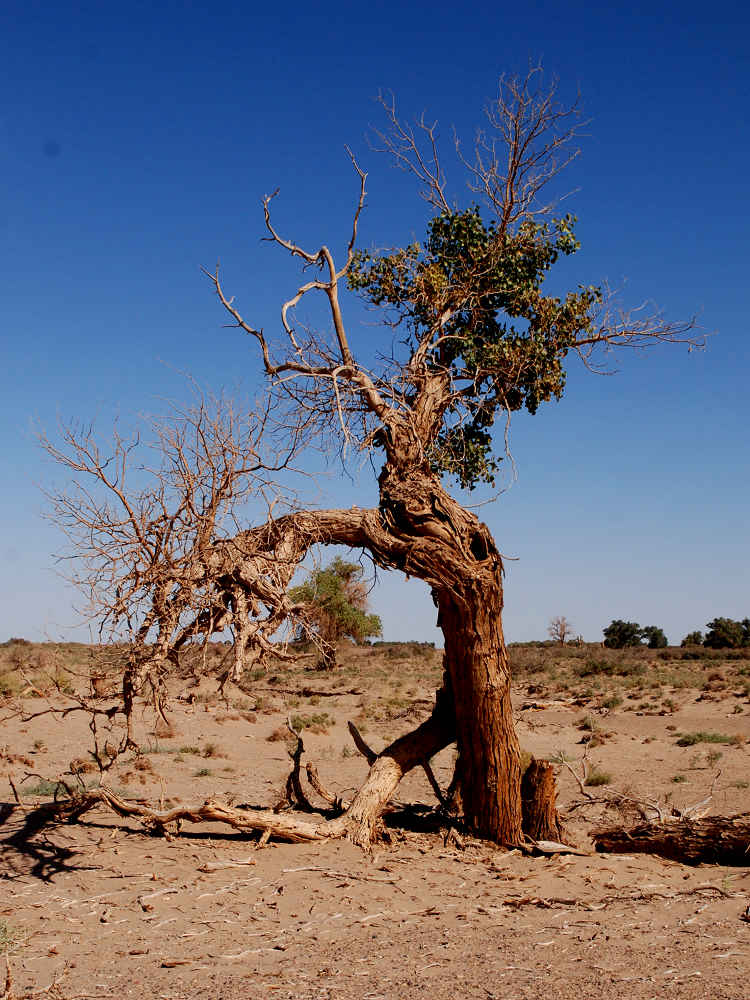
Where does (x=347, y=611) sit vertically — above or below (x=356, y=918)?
above

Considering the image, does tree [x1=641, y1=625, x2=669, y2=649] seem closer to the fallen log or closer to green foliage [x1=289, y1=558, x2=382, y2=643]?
green foliage [x1=289, y1=558, x2=382, y2=643]

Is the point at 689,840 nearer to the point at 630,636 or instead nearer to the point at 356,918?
the point at 356,918

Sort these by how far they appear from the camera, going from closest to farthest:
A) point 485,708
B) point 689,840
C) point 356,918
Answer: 1. point 356,918
2. point 689,840
3. point 485,708

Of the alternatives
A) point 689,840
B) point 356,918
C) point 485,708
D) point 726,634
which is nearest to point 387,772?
point 485,708

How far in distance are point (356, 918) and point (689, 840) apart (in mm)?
3669

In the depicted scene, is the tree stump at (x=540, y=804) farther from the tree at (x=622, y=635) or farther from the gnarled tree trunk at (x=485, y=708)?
the tree at (x=622, y=635)

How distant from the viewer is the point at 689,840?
27.5 feet

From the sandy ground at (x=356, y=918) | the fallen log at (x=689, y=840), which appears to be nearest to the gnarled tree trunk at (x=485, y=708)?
the sandy ground at (x=356, y=918)

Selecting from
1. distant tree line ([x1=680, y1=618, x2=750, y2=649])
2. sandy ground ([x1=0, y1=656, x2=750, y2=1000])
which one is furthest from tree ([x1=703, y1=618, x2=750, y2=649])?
sandy ground ([x1=0, y1=656, x2=750, y2=1000])

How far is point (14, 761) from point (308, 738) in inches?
268

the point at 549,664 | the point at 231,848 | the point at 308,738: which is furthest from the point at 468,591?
the point at 549,664

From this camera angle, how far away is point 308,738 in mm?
18422

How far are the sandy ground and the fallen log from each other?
0.23 metres

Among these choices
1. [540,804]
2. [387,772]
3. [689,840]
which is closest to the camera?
[689,840]
